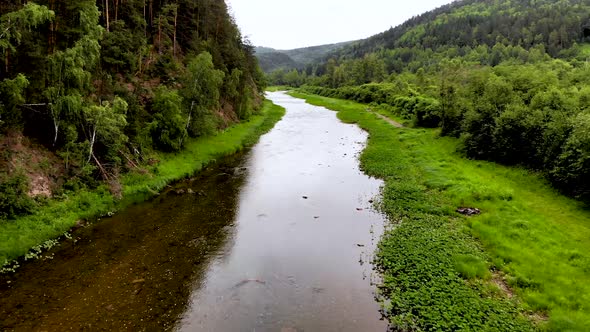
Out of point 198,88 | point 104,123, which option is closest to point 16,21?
point 104,123

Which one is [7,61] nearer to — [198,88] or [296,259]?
[198,88]

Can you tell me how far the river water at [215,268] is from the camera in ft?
51.6

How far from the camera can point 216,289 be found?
18.0m

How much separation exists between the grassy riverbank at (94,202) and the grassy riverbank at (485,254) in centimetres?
1953

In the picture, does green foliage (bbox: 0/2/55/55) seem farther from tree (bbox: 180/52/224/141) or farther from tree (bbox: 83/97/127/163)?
tree (bbox: 180/52/224/141)

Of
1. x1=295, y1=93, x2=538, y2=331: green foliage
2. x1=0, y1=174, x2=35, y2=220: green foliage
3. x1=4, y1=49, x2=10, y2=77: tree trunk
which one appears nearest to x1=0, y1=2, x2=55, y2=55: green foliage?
x1=4, y1=49, x2=10, y2=77: tree trunk

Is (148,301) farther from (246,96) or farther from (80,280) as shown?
(246,96)

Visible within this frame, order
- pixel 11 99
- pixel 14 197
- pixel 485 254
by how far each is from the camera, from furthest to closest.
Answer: pixel 11 99, pixel 14 197, pixel 485 254

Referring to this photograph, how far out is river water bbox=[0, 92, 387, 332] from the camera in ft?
51.6

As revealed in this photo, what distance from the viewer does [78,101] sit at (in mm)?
24953

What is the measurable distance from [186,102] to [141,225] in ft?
72.1

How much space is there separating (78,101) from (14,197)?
753cm

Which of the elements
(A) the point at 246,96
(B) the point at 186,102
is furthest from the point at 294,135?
(B) the point at 186,102

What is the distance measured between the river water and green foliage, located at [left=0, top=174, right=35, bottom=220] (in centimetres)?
322
